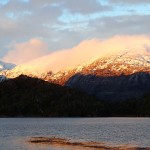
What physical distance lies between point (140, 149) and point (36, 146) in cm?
Answer: 2464

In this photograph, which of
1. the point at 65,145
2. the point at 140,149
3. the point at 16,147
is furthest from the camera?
the point at 65,145

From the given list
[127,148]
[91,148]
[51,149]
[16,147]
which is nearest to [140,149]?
[127,148]

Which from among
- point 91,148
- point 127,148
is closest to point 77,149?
point 91,148

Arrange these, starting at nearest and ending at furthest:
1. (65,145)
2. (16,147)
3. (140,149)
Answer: (140,149)
(16,147)
(65,145)

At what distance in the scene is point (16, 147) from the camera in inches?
4043

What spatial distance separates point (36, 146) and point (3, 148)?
9.21 metres

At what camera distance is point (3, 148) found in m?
99.9

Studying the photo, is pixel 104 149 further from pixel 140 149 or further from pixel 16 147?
pixel 16 147

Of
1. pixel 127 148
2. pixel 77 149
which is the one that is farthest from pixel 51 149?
pixel 127 148

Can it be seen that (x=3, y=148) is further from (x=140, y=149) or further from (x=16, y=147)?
(x=140, y=149)

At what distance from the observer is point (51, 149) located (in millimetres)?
100125

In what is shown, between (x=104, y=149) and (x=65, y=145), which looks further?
(x=65, y=145)

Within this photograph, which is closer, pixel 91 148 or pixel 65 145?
pixel 91 148

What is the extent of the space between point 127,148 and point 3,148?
26101mm
